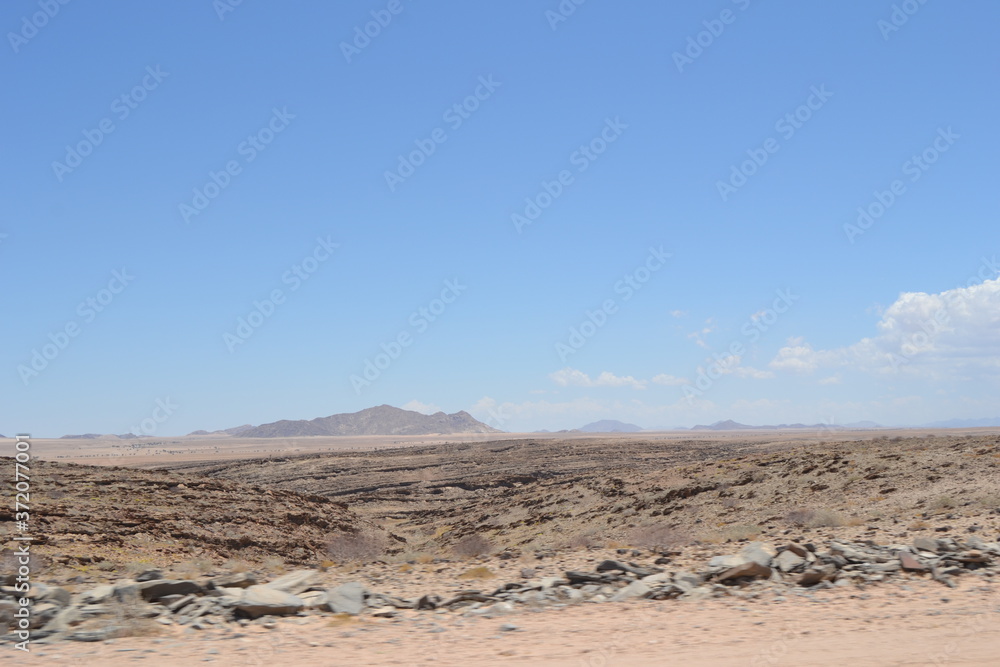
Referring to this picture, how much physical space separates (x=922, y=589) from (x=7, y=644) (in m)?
12.8

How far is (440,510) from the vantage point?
36.9 metres

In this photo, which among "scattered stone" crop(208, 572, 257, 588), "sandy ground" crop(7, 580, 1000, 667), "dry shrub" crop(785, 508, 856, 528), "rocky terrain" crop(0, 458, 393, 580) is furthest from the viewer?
"rocky terrain" crop(0, 458, 393, 580)

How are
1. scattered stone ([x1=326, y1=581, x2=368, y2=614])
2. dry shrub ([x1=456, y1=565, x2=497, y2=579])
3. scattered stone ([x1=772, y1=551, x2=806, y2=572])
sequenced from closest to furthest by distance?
scattered stone ([x1=326, y1=581, x2=368, y2=614]) → scattered stone ([x1=772, y1=551, x2=806, y2=572]) → dry shrub ([x1=456, y1=565, x2=497, y2=579])

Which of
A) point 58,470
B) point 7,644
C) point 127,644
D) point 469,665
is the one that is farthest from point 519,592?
point 58,470

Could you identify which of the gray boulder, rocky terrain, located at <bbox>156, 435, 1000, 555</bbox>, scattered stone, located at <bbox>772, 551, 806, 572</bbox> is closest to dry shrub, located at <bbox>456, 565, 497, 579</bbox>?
the gray boulder

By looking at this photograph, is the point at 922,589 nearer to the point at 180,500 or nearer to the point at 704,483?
the point at 704,483

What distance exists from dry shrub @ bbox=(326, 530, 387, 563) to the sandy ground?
37.1 ft

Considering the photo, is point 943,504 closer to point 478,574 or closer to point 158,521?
point 478,574

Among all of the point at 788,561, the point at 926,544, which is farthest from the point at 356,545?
the point at 926,544

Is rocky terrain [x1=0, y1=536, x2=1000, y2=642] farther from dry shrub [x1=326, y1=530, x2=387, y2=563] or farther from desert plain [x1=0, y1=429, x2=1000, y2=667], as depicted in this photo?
dry shrub [x1=326, y1=530, x2=387, y2=563]

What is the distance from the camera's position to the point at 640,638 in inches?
346

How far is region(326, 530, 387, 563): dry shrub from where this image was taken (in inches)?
858

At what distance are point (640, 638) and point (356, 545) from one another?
16.5 m

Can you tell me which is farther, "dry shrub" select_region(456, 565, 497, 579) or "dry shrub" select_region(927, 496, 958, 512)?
"dry shrub" select_region(927, 496, 958, 512)
